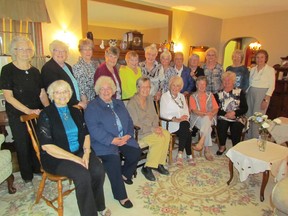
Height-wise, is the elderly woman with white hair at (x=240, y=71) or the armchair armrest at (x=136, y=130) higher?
the elderly woman with white hair at (x=240, y=71)

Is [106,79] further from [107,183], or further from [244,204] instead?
[244,204]

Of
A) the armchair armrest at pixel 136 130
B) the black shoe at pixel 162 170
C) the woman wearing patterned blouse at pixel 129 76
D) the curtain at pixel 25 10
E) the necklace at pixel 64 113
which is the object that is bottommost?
the black shoe at pixel 162 170

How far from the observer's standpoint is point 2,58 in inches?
113

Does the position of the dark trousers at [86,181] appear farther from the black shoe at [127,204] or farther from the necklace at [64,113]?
the necklace at [64,113]

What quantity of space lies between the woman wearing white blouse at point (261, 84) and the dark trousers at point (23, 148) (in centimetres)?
343

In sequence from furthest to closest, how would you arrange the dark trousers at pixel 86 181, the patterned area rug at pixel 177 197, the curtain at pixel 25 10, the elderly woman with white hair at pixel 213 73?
1. the elderly woman with white hair at pixel 213 73
2. the curtain at pixel 25 10
3. the patterned area rug at pixel 177 197
4. the dark trousers at pixel 86 181

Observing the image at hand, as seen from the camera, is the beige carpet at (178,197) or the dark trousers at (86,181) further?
the beige carpet at (178,197)

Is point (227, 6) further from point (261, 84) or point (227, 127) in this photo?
point (227, 127)

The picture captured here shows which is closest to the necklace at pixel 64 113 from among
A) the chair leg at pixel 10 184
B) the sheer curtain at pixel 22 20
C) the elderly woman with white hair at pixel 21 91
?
the elderly woman with white hair at pixel 21 91

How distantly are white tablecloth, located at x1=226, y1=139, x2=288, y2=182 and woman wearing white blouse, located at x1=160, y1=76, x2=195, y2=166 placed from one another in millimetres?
710

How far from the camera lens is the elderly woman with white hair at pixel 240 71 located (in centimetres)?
364

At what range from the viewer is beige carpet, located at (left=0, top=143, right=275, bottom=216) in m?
2.08

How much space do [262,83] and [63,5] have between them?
12.0ft

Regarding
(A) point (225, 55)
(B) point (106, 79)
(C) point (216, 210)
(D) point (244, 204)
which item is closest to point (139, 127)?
(B) point (106, 79)
